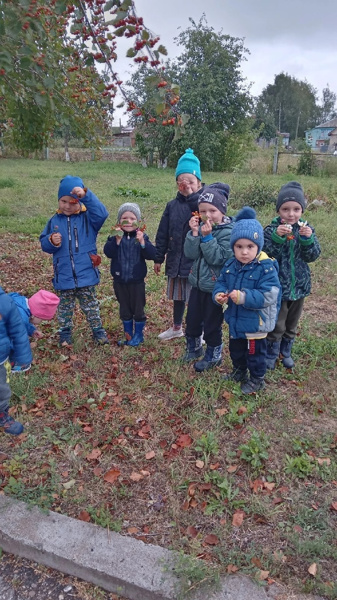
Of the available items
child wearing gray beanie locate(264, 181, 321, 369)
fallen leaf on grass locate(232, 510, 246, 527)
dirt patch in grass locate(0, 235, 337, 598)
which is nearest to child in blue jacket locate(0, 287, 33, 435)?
dirt patch in grass locate(0, 235, 337, 598)

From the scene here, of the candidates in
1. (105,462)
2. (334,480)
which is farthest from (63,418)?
(334,480)

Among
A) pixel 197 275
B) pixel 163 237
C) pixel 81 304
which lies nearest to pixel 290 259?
pixel 197 275

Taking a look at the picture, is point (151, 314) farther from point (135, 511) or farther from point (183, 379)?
point (135, 511)

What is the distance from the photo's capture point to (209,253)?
3.46 meters

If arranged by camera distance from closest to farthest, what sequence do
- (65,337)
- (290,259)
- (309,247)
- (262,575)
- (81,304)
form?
1. (262,575)
2. (309,247)
3. (290,259)
4. (81,304)
5. (65,337)

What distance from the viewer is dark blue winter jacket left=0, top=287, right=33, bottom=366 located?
275cm

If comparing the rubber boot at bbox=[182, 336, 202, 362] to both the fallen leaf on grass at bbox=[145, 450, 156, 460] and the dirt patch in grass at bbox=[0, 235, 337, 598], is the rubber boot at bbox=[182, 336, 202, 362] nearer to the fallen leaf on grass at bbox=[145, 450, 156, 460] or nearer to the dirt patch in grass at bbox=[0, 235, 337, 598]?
the dirt patch in grass at bbox=[0, 235, 337, 598]

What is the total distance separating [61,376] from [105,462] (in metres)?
1.19

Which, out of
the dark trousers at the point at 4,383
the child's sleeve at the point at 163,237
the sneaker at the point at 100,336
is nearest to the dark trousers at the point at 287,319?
the child's sleeve at the point at 163,237

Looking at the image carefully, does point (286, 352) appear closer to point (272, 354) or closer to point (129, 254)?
point (272, 354)

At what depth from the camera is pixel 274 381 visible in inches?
149

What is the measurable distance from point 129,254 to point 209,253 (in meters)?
0.92

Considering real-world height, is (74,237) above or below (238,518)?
above

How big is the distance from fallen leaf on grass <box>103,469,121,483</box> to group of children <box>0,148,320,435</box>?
0.82 meters
